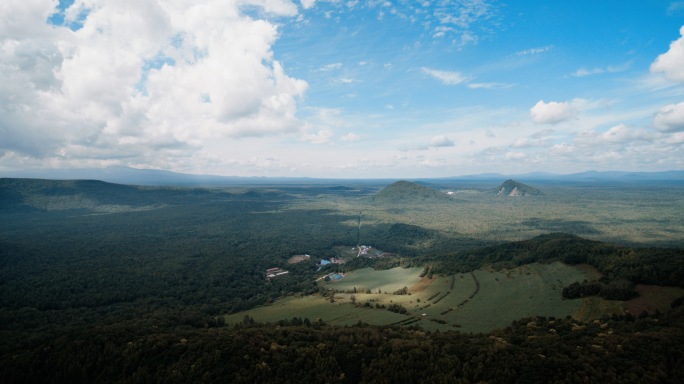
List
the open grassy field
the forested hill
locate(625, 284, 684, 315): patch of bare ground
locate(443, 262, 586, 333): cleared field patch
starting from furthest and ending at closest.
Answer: the open grassy field < locate(443, 262, 586, 333): cleared field patch < the forested hill < locate(625, 284, 684, 315): patch of bare ground

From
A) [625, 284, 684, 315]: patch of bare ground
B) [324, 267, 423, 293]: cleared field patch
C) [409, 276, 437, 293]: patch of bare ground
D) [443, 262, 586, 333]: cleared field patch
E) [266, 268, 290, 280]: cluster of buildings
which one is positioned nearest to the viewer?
[625, 284, 684, 315]: patch of bare ground

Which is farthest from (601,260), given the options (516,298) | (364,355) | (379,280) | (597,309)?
(364,355)

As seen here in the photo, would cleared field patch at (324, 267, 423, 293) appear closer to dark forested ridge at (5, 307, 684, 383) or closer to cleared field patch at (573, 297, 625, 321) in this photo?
cleared field patch at (573, 297, 625, 321)

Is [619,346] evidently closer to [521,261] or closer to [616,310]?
[616,310]

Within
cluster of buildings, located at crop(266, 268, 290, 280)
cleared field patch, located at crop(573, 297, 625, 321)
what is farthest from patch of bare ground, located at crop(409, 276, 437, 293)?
cluster of buildings, located at crop(266, 268, 290, 280)

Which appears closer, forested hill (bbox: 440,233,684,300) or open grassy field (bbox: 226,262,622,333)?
forested hill (bbox: 440,233,684,300)

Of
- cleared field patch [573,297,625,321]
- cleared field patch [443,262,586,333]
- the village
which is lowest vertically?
the village

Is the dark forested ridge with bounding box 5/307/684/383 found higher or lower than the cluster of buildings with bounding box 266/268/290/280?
higher
